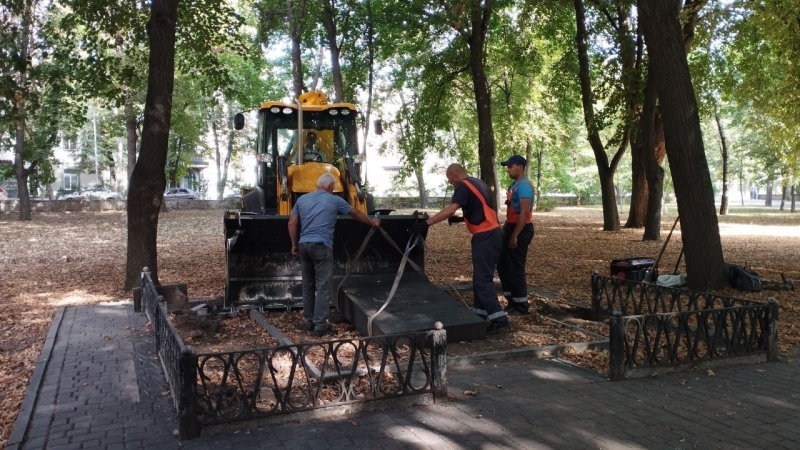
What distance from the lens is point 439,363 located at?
209 inches

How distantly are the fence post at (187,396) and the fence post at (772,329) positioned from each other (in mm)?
5388

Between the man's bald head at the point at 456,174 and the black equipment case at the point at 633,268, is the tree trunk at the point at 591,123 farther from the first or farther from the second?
the man's bald head at the point at 456,174

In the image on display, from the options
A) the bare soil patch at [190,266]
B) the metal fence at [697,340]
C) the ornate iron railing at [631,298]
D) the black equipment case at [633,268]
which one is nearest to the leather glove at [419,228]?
the bare soil patch at [190,266]

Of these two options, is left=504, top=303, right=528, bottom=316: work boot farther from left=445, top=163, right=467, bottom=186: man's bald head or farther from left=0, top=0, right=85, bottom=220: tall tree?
left=0, top=0, right=85, bottom=220: tall tree

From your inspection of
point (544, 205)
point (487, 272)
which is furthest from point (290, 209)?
point (544, 205)

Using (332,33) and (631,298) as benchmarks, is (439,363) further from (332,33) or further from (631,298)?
(332,33)

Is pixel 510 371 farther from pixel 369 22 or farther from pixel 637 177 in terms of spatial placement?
pixel 369 22

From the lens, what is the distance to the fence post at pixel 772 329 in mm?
6477

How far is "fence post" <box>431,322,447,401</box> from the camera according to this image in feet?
17.3

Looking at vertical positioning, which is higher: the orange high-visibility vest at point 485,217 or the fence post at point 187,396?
the orange high-visibility vest at point 485,217

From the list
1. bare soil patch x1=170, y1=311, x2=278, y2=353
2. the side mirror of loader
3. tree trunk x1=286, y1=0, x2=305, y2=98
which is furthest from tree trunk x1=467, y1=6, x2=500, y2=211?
bare soil patch x1=170, y1=311, x2=278, y2=353

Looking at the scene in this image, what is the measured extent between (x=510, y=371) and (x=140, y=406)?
3256mm

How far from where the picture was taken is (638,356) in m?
6.63

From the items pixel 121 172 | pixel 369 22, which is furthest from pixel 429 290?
pixel 121 172
